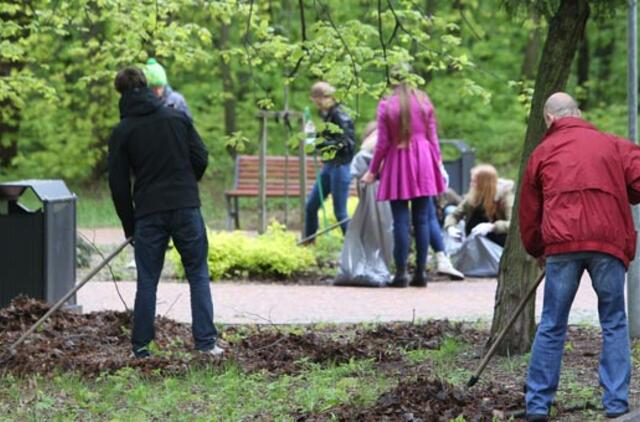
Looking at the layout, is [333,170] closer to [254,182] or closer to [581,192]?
[254,182]

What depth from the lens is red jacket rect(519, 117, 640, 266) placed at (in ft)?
22.8

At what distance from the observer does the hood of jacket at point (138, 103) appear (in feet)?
30.3

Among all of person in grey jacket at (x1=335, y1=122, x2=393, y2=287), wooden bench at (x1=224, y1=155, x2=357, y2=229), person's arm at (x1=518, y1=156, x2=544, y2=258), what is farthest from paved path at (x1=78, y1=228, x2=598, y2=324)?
wooden bench at (x1=224, y1=155, x2=357, y2=229)

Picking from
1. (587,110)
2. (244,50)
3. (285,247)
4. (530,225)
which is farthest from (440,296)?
(587,110)

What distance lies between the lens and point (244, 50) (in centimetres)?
1117

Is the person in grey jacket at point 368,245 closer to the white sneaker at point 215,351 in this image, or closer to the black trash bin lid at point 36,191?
the black trash bin lid at point 36,191

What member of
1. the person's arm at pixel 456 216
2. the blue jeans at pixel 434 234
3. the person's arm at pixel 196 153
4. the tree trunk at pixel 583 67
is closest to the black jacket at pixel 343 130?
the blue jeans at pixel 434 234

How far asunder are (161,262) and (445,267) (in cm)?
567

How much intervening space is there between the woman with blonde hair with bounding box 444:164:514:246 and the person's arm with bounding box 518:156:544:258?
7.71m

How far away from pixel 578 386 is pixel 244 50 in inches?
166

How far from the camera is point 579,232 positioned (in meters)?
6.95

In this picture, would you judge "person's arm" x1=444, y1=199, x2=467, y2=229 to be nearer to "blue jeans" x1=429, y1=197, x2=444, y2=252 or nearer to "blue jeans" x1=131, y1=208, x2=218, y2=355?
"blue jeans" x1=429, y1=197, x2=444, y2=252

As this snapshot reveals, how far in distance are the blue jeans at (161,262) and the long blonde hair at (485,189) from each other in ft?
19.9

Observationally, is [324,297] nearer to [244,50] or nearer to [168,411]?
[244,50]
